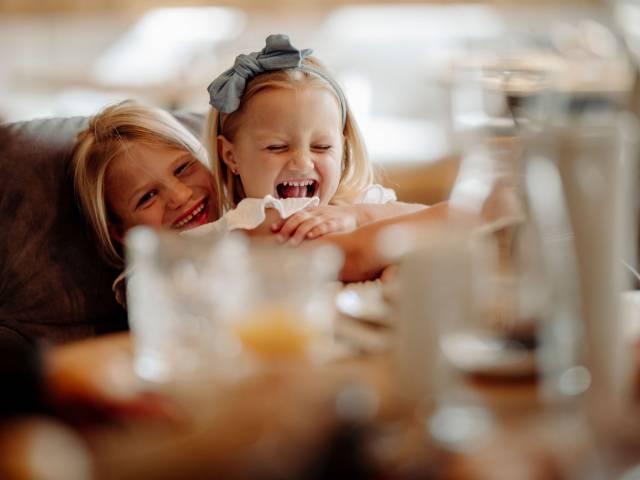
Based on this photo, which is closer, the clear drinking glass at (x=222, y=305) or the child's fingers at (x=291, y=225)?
the clear drinking glass at (x=222, y=305)

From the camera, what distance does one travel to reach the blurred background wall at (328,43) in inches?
200

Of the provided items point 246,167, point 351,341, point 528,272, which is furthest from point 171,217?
point 528,272

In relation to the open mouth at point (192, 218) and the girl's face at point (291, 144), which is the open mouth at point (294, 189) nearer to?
the girl's face at point (291, 144)

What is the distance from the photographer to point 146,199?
1.94 m

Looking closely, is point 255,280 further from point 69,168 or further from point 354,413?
point 69,168

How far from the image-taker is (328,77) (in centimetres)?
199

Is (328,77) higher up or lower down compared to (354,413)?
higher up

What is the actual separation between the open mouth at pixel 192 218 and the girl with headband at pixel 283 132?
7 cm

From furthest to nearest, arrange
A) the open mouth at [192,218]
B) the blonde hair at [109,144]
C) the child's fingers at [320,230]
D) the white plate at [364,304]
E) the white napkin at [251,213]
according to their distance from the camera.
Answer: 1. the open mouth at [192,218]
2. the blonde hair at [109,144]
3. the white napkin at [251,213]
4. the child's fingers at [320,230]
5. the white plate at [364,304]

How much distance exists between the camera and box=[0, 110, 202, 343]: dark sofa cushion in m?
1.79

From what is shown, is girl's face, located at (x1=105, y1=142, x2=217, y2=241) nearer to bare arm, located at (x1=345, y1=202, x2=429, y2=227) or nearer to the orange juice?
bare arm, located at (x1=345, y1=202, x2=429, y2=227)

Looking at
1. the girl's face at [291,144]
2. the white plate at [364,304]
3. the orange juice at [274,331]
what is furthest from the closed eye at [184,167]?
the orange juice at [274,331]

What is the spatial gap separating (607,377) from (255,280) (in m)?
0.37

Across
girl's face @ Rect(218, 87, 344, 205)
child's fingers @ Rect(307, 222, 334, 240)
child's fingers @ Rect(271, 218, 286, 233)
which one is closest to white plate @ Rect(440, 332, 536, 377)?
child's fingers @ Rect(307, 222, 334, 240)
